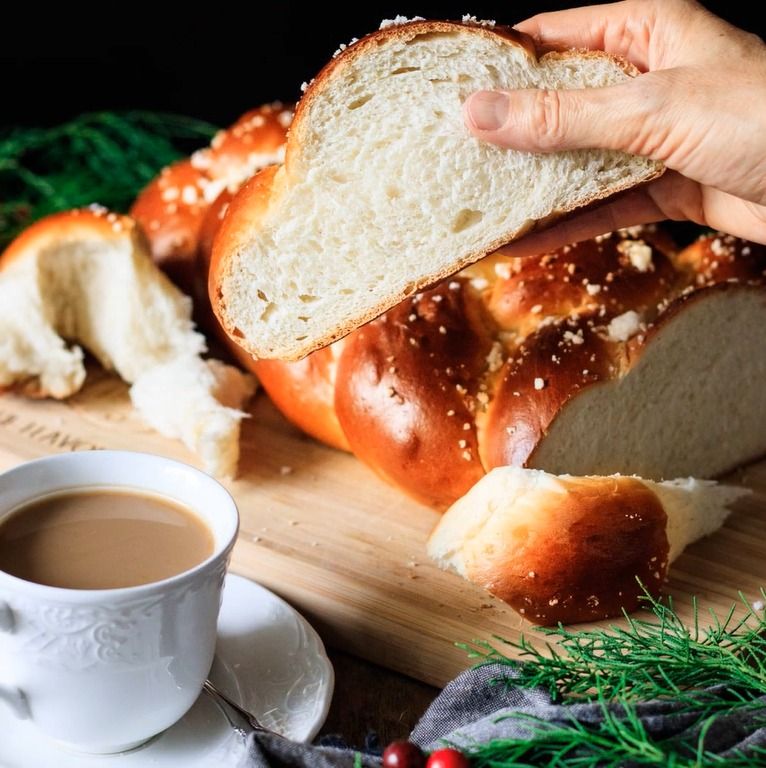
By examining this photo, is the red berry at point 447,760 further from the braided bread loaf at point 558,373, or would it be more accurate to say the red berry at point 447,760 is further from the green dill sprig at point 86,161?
the green dill sprig at point 86,161

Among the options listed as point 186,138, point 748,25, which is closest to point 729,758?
point 748,25

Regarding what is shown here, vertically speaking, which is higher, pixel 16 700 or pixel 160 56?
pixel 160 56

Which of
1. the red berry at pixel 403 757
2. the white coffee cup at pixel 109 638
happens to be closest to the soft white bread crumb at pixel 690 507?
the red berry at pixel 403 757

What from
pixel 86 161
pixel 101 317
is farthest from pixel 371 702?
pixel 86 161

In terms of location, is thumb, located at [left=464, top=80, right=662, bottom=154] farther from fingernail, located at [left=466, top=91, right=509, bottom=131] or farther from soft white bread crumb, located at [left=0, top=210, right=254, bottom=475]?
soft white bread crumb, located at [left=0, top=210, right=254, bottom=475]

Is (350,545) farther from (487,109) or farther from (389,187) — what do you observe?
(487,109)

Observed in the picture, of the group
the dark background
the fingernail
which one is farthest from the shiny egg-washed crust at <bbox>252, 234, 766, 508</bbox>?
the dark background

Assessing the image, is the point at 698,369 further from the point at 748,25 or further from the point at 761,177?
the point at 748,25
